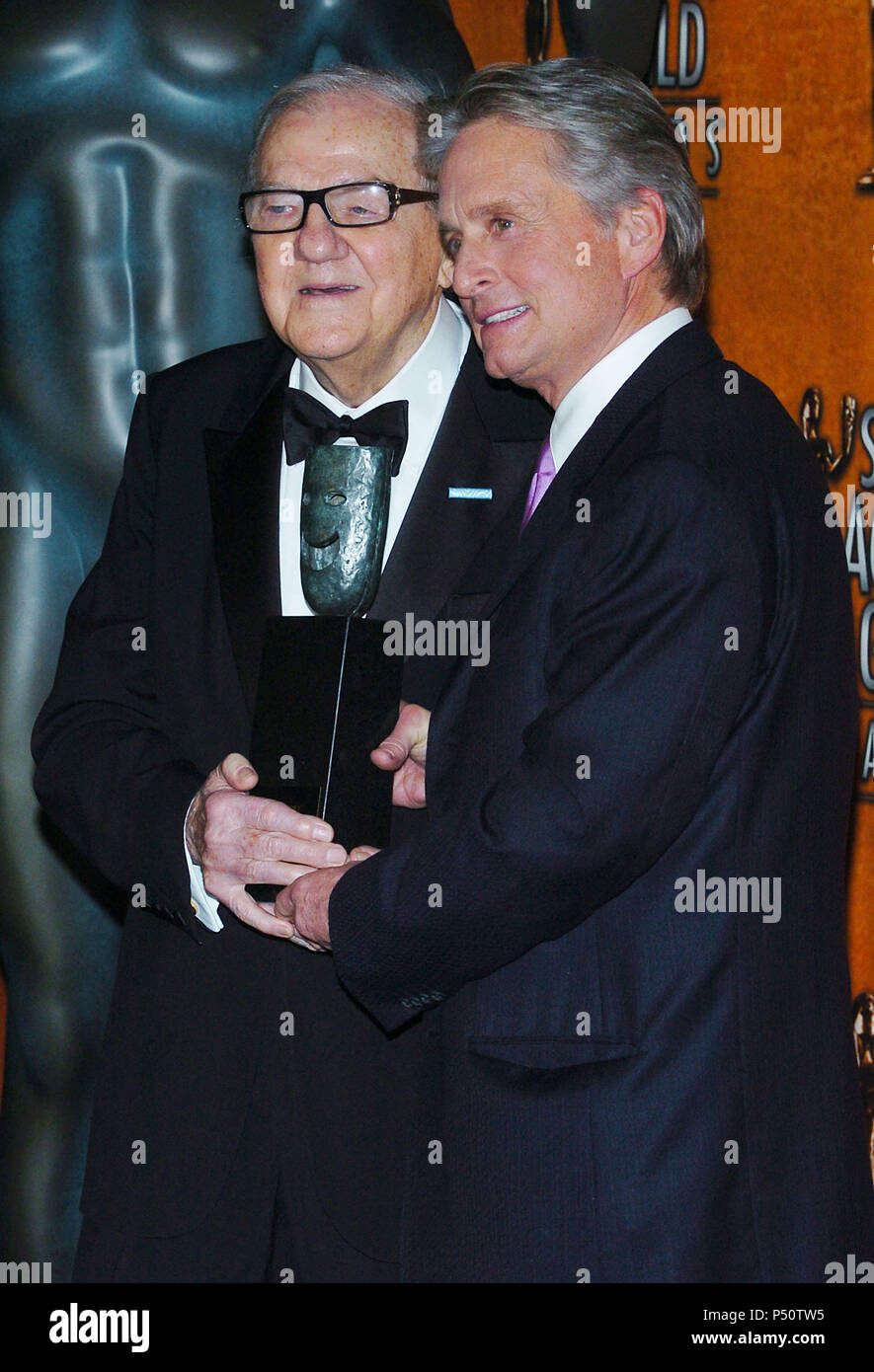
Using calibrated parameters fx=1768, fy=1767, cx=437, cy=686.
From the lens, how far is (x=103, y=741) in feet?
5.82

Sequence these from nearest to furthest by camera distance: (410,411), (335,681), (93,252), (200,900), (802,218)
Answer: (335,681) < (200,900) < (410,411) < (93,252) < (802,218)

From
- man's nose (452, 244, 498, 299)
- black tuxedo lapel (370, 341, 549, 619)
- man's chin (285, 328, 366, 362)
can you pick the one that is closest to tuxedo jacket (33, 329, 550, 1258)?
black tuxedo lapel (370, 341, 549, 619)

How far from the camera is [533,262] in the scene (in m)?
1.52

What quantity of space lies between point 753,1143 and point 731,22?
5.38 feet

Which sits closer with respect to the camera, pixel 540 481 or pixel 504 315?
pixel 504 315

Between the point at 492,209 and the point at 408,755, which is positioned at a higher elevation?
the point at 492,209

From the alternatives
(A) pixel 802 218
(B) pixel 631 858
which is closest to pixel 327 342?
(B) pixel 631 858

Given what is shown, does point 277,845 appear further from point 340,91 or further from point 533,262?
point 340,91

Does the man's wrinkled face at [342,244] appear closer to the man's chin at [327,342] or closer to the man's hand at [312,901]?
the man's chin at [327,342]

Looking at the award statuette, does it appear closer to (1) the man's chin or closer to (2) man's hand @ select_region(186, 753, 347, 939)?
(2) man's hand @ select_region(186, 753, 347, 939)

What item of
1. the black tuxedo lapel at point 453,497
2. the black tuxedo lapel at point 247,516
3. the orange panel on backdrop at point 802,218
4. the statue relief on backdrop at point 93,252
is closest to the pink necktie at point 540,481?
the black tuxedo lapel at point 453,497

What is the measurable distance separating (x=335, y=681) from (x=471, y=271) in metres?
0.38

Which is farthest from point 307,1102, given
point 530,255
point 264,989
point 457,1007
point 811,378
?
point 811,378

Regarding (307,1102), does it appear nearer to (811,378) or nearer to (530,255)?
(530,255)
